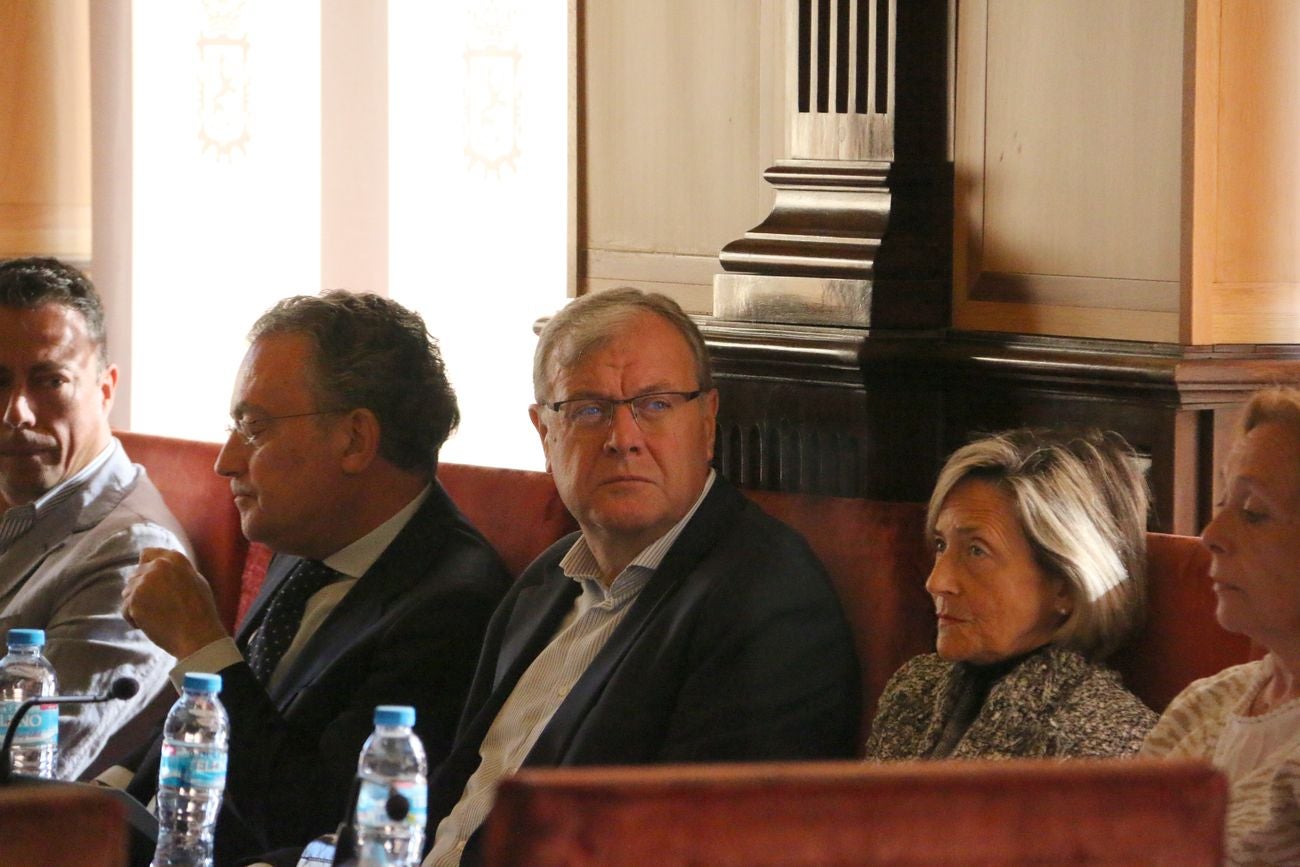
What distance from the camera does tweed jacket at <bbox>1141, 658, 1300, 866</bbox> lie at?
5.29 ft

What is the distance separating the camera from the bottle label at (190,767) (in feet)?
6.72

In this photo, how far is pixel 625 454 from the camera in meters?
2.23

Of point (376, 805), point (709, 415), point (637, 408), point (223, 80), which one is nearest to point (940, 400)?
point (709, 415)

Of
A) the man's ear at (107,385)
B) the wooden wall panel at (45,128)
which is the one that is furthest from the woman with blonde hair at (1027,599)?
the wooden wall panel at (45,128)

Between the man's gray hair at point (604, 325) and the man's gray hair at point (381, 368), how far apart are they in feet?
1.10

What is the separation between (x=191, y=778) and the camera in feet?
6.92

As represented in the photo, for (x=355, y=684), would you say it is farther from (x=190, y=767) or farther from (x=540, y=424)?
(x=540, y=424)

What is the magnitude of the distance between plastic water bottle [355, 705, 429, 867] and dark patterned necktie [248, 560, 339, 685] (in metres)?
0.67

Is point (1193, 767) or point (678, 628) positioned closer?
point (1193, 767)

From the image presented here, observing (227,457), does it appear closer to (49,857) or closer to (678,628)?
Answer: (678,628)

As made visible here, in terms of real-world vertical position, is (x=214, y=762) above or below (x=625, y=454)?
below

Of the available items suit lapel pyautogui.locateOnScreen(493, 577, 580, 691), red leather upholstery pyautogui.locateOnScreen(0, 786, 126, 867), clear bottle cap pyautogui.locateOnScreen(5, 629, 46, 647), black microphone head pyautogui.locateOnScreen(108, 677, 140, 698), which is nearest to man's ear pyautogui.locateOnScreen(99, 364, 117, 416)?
clear bottle cap pyautogui.locateOnScreen(5, 629, 46, 647)

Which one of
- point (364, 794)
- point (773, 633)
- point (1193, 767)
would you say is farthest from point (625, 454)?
point (1193, 767)

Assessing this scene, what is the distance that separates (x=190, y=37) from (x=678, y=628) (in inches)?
126
